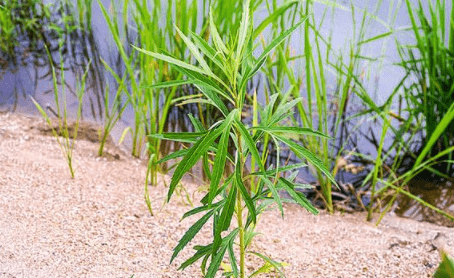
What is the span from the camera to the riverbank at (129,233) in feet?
4.85

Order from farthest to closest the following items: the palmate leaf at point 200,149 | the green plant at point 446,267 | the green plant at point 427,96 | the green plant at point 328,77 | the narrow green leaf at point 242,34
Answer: the green plant at point 427,96
the green plant at point 328,77
the narrow green leaf at point 242,34
the palmate leaf at point 200,149
the green plant at point 446,267

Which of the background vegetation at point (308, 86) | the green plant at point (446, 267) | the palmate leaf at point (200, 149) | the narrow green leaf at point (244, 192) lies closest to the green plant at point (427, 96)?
the background vegetation at point (308, 86)

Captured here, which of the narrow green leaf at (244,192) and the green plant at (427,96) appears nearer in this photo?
the narrow green leaf at (244,192)

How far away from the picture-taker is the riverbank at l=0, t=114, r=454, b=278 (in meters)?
1.48

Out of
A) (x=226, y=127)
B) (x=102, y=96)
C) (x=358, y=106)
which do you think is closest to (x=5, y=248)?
(x=226, y=127)

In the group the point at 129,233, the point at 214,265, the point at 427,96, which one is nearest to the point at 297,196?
the point at 214,265

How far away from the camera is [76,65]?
11.1 feet

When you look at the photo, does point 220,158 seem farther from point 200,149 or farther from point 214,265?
point 214,265

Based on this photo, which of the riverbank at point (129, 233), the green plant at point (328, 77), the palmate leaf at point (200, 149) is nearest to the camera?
the palmate leaf at point (200, 149)

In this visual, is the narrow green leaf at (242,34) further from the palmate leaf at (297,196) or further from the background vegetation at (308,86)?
the background vegetation at (308,86)

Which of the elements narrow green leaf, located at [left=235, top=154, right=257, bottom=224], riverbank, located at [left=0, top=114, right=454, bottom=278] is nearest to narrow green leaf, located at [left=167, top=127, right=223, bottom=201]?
narrow green leaf, located at [left=235, top=154, right=257, bottom=224]

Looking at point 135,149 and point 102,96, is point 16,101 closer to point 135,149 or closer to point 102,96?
point 102,96

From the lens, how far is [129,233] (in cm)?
168

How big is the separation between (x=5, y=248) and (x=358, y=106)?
6.69ft
